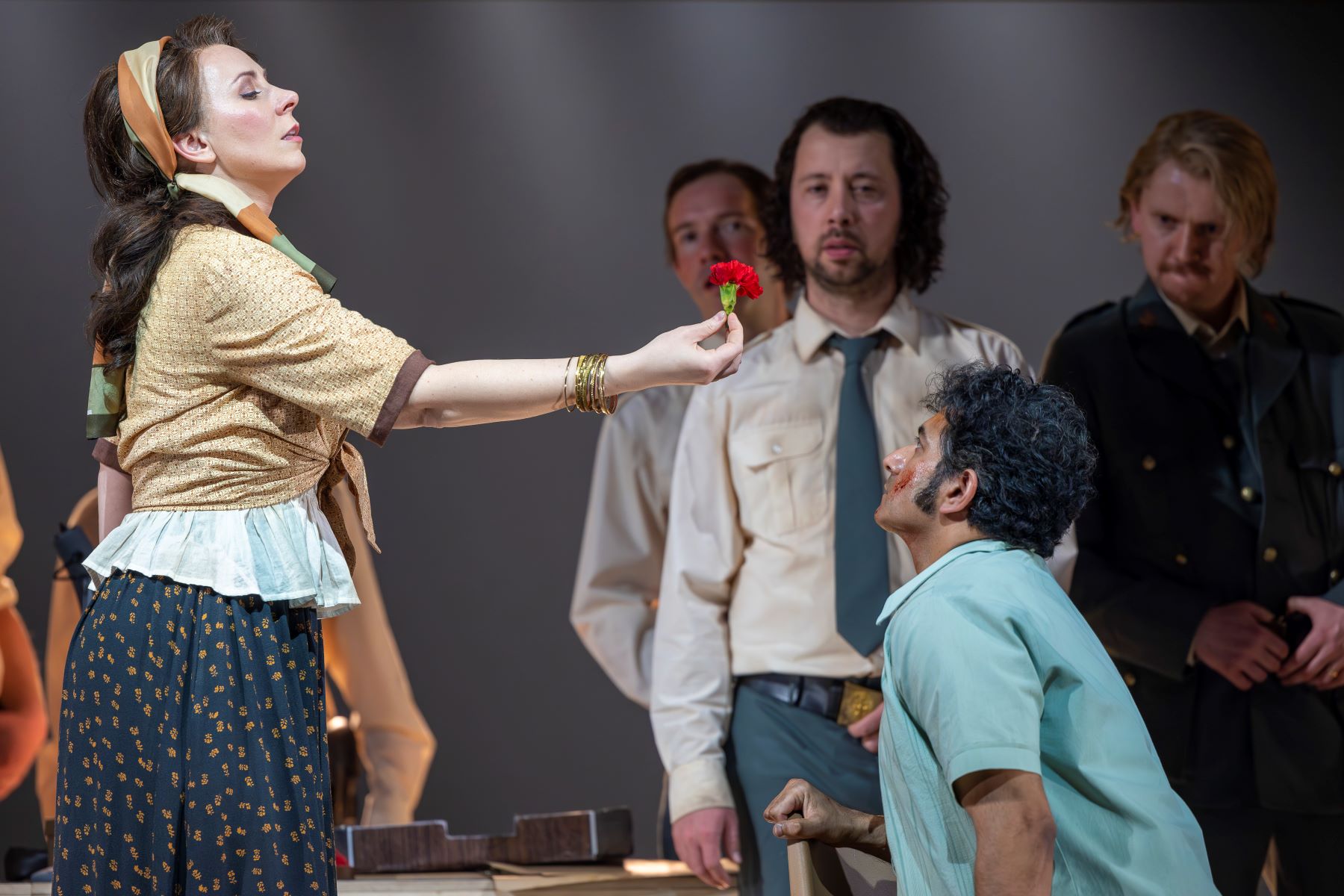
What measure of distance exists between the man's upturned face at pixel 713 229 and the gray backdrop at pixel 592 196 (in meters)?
0.67

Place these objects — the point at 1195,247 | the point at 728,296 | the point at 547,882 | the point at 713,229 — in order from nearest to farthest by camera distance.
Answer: the point at 728,296
the point at 547,882
the point at 1195,247
the point at 713,229

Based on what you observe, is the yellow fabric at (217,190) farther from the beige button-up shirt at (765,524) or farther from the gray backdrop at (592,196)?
the gray backdrop at (592,196)

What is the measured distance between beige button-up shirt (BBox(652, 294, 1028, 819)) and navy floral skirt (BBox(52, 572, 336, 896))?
4.18 feet

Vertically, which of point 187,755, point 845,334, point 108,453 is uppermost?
point 845,334

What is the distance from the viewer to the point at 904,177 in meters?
3.58

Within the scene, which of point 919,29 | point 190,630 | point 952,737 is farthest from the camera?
point 919,29

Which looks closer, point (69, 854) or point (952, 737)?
point (952, 737)

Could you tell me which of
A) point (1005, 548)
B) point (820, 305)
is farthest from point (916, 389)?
point (1005, 548)

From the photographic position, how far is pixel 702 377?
1.90 metres

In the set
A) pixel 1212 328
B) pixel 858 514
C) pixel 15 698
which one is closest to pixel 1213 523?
pixel 1212 328

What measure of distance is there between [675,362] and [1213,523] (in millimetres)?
2103

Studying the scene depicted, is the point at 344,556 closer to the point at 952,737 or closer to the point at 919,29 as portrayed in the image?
the point at 952,737

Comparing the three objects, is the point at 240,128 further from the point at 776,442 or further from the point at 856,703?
the point at 856,703

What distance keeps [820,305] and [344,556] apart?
5.21 feet
